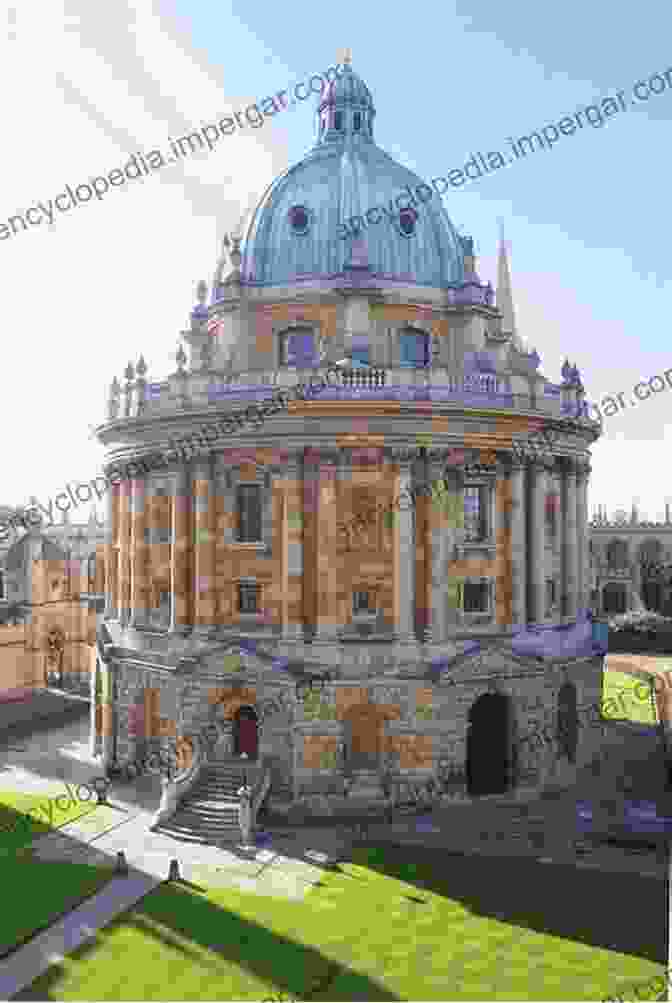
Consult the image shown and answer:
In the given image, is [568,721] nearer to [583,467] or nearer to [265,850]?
[583,467]

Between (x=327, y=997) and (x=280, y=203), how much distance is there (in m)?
39.8

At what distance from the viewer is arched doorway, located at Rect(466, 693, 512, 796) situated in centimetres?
4397

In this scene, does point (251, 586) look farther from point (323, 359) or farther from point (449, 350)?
point (449, 350)

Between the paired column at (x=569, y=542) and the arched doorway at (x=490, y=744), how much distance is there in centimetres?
749

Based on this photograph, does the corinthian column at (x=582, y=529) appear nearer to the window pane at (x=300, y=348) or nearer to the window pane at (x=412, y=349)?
the window pane at (x=412, y=349)

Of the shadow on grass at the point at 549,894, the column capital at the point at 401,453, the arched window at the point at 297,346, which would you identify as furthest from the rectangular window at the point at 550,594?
the arched window at the point at 297,346

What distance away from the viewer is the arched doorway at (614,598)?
117m

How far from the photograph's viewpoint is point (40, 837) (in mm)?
37562

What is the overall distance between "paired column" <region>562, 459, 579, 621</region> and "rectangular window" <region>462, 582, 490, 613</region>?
687 cm

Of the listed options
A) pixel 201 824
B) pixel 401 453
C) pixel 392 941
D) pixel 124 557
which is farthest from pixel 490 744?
pixel 124 557

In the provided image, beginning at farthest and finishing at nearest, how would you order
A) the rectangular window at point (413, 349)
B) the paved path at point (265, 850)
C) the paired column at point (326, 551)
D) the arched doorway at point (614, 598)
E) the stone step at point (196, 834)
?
the arched doorway at point (614, 598)
the rectangular window at point (413, 349)
the paired column at point (326, 551)
the stone step at point (196, 834)
the paved path at point (265, 850)

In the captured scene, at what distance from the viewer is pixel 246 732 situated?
4294 centimetres

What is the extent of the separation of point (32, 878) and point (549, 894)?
705 inches

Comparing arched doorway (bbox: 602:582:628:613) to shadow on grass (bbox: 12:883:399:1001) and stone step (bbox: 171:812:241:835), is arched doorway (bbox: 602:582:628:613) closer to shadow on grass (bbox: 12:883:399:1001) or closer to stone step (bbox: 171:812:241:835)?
stone step (bbox: 171:812:241:835)
